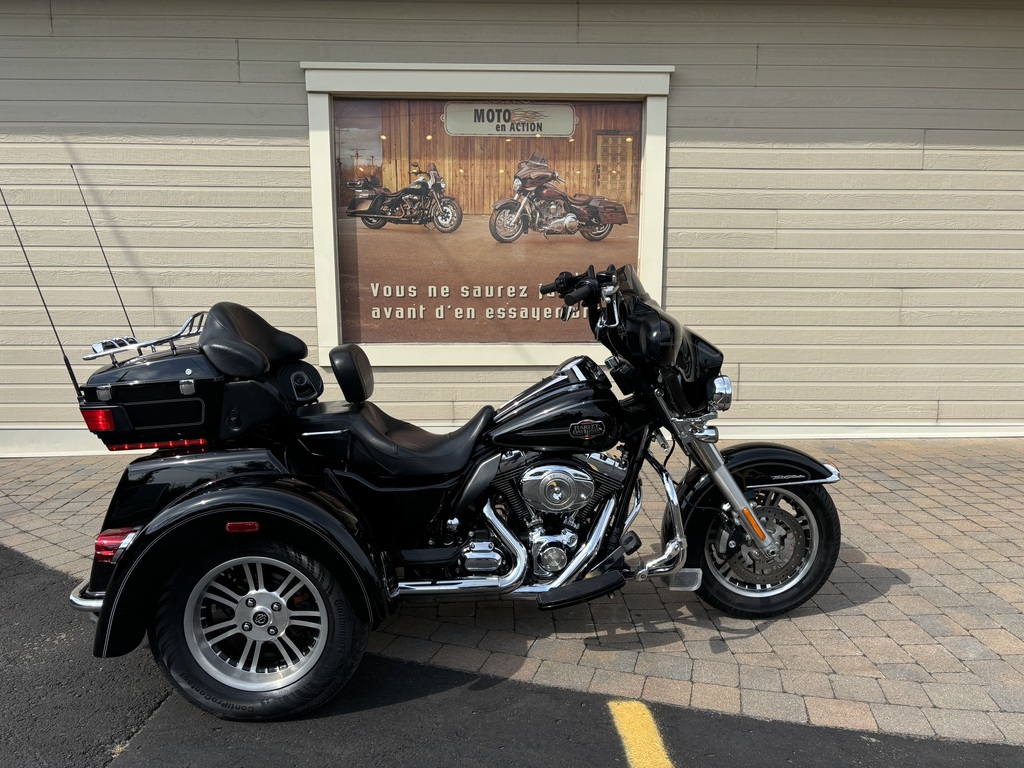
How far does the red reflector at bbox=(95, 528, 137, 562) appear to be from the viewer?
2570 millimetres

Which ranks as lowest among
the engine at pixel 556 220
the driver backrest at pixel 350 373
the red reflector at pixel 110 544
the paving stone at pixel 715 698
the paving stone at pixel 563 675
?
the paving stone at pixel 563 675

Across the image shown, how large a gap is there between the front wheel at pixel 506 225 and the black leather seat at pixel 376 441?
3.43 m

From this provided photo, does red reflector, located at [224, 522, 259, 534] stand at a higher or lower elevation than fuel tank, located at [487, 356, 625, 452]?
lower

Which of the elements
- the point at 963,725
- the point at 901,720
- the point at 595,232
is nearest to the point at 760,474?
the point at 901,720

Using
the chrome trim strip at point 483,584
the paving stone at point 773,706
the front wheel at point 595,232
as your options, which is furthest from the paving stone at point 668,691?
the front wheel at point 595,232

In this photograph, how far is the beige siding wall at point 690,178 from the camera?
5766 millimetres

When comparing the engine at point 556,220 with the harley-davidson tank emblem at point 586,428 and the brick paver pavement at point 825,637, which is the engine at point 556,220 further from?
the harley-davidson tank emblem at point 586,428

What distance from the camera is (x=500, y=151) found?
6.09 m

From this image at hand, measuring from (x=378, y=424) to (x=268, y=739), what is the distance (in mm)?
1258

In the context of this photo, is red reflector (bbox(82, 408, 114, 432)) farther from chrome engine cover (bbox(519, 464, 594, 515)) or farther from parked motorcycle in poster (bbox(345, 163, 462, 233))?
parked motorcycle in poster (bbox(345, 163, 462, 233))

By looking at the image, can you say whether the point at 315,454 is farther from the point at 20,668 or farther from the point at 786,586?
the point at 786,586

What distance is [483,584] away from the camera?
9.16 ft

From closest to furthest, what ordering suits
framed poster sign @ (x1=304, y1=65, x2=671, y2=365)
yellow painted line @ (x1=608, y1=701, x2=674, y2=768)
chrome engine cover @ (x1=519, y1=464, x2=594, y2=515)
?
1. yellow painted line @ (x1=608, y1=701, x2=674, y2=768)
2. chrome engine cover @ (x1=519, y1=464, x2=594, y2=515)
3. framed poster sign @ (x1=304, y1=65, x2=671, y2=365)

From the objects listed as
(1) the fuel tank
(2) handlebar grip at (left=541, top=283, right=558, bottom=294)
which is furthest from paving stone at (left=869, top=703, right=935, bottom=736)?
(2) handlebar grip at (left=541, top=283, right=558, bottom=294)
